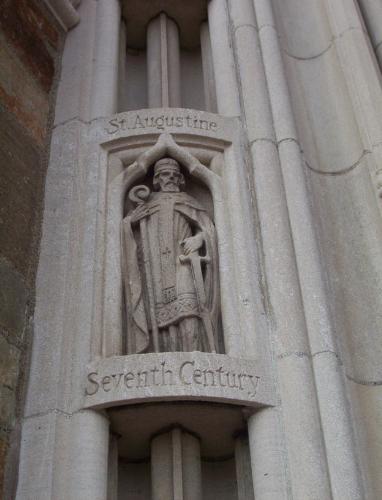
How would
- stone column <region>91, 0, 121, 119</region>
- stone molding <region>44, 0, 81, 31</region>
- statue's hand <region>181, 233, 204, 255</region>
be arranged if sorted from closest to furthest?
1. statue's hand <region>181, 233, 204, 255</region>
2. stone column <region>91, 0, 121, 119</region>
3. stone molding <region>44, 0, 81, 31</region>

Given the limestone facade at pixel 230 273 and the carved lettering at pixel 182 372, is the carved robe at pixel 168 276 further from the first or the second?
the carved lettering at pixel 182 372

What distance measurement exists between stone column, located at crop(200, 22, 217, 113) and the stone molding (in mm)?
1203

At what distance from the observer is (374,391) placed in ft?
14.8

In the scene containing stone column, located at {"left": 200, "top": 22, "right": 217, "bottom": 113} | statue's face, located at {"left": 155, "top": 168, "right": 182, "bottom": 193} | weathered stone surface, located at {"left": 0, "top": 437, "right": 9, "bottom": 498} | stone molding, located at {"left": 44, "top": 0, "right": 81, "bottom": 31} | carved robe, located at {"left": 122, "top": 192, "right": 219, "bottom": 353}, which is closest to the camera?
weathered stone surface, located at {"left": 0, "top": 437, "right": 9, "bottom": 498}

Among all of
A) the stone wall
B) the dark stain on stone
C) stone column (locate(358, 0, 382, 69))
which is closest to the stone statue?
the stone wall

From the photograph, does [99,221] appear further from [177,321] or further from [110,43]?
[110,43]

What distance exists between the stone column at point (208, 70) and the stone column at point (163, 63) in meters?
0.24

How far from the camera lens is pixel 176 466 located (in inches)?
171

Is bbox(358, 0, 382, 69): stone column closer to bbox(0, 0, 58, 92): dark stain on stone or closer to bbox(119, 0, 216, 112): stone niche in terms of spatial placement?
bbox(119, 0, 216, 112): stone niche

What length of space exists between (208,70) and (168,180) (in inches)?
67.3

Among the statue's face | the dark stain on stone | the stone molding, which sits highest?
the stone molding

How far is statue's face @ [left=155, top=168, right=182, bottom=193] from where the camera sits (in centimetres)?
535

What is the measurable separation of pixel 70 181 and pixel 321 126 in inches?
81.0

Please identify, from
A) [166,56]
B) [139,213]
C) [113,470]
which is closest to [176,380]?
[113,470]
